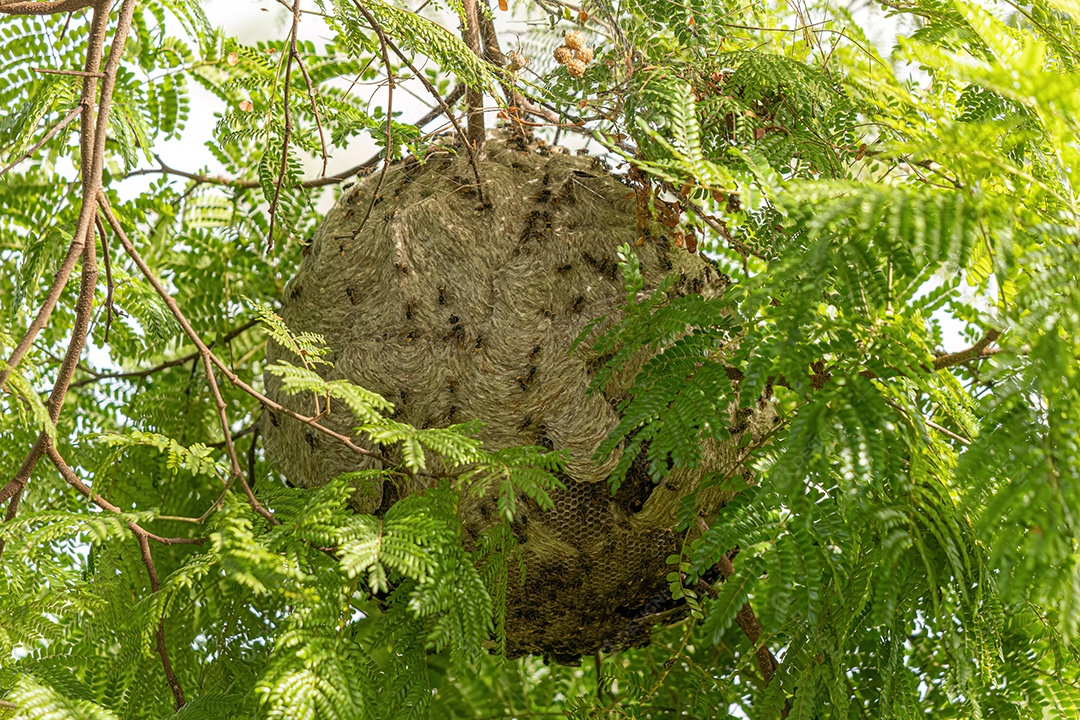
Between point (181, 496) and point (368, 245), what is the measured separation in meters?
0.60

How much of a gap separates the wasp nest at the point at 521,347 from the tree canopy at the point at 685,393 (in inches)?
2.0

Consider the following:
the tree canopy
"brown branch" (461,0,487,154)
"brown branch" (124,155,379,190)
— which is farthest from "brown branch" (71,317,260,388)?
"brown branch" (461,0,487,154)

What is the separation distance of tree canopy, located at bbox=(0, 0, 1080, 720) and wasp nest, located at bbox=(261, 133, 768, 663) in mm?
50

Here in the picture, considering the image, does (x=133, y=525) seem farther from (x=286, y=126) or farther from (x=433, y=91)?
(x=433, y=91)

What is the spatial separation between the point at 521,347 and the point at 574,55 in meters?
0.41

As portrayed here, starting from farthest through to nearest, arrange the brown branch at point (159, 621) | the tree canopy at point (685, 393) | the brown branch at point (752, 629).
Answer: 1. the brown branch at point (752, 629)
2. the brown branch at point (159, 621)
3. the tree canopy at point (685, 393)

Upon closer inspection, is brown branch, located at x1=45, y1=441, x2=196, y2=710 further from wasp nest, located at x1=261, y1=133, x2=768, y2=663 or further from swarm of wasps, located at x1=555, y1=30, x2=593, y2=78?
swarm of wasps, located at x1=555, y1=30, x2=593, y2=78

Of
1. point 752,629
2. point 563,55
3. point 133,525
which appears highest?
point 563,55

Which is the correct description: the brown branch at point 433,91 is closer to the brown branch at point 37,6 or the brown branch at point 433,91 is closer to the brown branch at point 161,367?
the brown branch at point 37,6

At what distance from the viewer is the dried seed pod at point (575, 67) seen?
1343mm

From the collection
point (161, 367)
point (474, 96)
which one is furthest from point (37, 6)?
point (161, 367)

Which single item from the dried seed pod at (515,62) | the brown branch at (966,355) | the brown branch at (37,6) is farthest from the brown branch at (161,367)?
the brown branch at (966,355)

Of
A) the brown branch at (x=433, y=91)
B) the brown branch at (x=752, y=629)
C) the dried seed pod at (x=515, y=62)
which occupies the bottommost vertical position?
the brown branch at (x=752, y=629)

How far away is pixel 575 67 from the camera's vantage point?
52.9 inches
